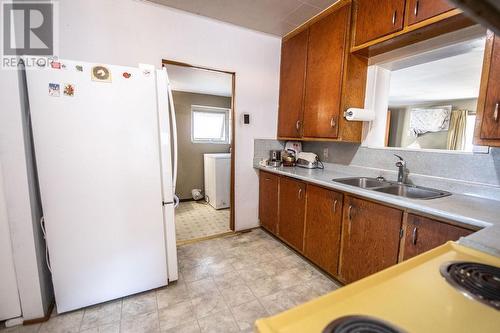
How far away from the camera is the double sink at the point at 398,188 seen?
163 cm

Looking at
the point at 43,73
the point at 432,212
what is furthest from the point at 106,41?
the point at 432,212

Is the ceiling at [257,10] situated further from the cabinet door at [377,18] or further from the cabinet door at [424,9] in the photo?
the cabinet door at [424,9]

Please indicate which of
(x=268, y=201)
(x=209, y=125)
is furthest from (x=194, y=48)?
(x=209, y=125)

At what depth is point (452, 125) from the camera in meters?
1.80

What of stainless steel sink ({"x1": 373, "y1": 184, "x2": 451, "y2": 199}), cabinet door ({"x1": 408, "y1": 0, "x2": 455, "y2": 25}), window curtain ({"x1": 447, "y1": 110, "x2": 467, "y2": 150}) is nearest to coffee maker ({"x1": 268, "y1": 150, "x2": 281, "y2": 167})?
stainless steel sink ({"x1": 373, "y1": 184, "x2": 451, "y2": 199})

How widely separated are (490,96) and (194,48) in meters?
2.36

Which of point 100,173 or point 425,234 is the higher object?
point 100,173

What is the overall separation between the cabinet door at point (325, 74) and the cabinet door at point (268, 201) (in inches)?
27.1

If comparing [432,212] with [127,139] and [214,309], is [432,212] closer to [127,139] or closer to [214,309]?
[214,309]

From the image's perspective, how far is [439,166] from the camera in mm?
1640

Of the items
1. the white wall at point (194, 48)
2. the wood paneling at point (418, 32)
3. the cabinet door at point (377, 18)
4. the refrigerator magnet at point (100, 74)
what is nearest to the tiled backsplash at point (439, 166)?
the wood paneling at point (418, 32)

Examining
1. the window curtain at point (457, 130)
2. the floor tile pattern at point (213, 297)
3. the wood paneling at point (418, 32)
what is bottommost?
the floor tile pattern at point (213, 297)

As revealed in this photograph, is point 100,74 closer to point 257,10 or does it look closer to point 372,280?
point 257,10

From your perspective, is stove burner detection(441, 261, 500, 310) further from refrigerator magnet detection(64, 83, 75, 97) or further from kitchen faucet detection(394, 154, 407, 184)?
refrigerator magnet detection(64, 83, 75, 97)
